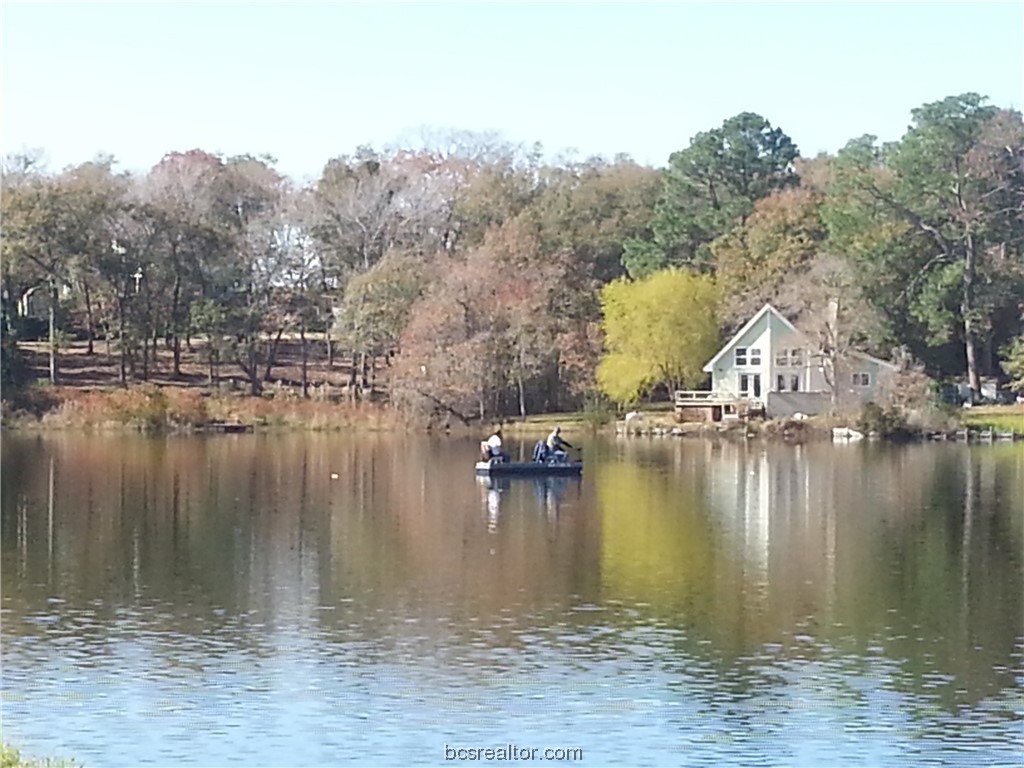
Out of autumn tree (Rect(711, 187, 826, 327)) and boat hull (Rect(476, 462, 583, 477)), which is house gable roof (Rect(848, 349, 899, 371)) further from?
boat hull (Rect(476, 462, 583, 477))

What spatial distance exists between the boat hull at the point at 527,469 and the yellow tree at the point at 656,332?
73.7 feet

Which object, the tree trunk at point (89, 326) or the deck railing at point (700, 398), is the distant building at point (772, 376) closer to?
the deck railing at point (700, 398)

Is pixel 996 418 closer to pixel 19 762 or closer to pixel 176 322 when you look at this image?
pixel 176 322

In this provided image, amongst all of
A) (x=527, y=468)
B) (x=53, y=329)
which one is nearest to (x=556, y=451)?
(x=527, y=468)

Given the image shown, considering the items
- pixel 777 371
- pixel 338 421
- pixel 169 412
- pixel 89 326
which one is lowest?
pixel 338 421

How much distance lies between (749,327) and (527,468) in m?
24.5

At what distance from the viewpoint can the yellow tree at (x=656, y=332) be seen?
6241 cm

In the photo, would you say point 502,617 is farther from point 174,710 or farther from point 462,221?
point 462,221

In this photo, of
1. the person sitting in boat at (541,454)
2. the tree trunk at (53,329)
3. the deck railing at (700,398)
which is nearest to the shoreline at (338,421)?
the deck railing at (700,398)

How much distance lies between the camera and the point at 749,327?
6238 centimetres

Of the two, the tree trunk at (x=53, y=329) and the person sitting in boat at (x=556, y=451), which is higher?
the tree trunk at (x=53, y=329)

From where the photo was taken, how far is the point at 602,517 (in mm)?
31453

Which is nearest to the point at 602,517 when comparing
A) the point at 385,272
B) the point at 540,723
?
the point at 540,723
